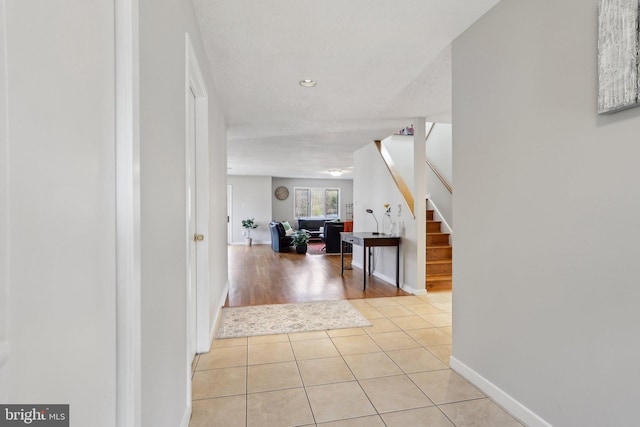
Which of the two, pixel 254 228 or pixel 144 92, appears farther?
pixel 254 228

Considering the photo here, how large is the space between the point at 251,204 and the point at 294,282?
611 centimetres

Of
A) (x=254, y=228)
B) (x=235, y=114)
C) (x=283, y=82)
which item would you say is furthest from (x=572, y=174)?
(x=254, y=228)

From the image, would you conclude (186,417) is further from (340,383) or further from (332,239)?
(332,239)

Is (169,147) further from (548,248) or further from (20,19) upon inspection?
(548,248)

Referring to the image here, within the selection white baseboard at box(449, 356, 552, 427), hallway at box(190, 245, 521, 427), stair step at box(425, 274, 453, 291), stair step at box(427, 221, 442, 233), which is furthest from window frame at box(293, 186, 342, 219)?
white baseboard at box(449, 356, 552, 427)

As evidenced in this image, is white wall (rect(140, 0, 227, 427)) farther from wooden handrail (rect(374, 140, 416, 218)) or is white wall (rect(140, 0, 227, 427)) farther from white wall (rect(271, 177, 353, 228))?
white wall (rect(271, 177, 353, 228))

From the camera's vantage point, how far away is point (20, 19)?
1.69ft

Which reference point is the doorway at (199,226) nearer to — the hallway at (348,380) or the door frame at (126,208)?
the hallway at (348,380)

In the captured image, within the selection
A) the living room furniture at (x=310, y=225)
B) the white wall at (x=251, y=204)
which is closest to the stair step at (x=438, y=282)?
the living room furniture at (x=310, y=225)

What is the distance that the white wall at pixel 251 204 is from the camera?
1041 cm

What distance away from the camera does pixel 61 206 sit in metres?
0.62

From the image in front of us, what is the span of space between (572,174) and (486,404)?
4.41ft

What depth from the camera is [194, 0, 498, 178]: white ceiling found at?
1906 millimetres

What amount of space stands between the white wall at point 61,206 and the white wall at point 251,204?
387 inches
